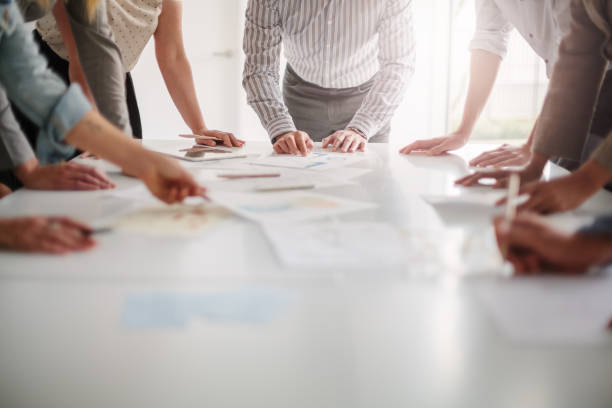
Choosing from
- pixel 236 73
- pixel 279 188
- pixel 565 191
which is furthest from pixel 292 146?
pixel 236 73

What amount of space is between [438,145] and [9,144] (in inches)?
45.8

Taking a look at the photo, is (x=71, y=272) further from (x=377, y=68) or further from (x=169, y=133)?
(x=169, y=133)

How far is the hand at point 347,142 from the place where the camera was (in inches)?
64.6

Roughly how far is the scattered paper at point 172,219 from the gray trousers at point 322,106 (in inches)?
52.8

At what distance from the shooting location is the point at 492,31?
172 centimetres

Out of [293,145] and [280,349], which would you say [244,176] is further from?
[280,349]

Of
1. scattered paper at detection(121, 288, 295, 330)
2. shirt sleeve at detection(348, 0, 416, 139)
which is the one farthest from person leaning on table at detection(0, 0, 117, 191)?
shirt sleeve at detection(348, 0, 416, 139)

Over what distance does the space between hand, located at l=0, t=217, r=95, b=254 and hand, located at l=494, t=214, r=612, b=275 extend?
1.83ft

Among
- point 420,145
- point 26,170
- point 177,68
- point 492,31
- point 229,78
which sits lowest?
point 229,78

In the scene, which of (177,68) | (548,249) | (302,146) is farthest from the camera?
(177,68)

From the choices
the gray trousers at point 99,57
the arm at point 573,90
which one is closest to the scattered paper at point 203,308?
the arm at point 573,90

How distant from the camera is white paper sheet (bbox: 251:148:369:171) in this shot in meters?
1.37

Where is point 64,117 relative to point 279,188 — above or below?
above

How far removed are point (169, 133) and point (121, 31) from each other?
220 cm
